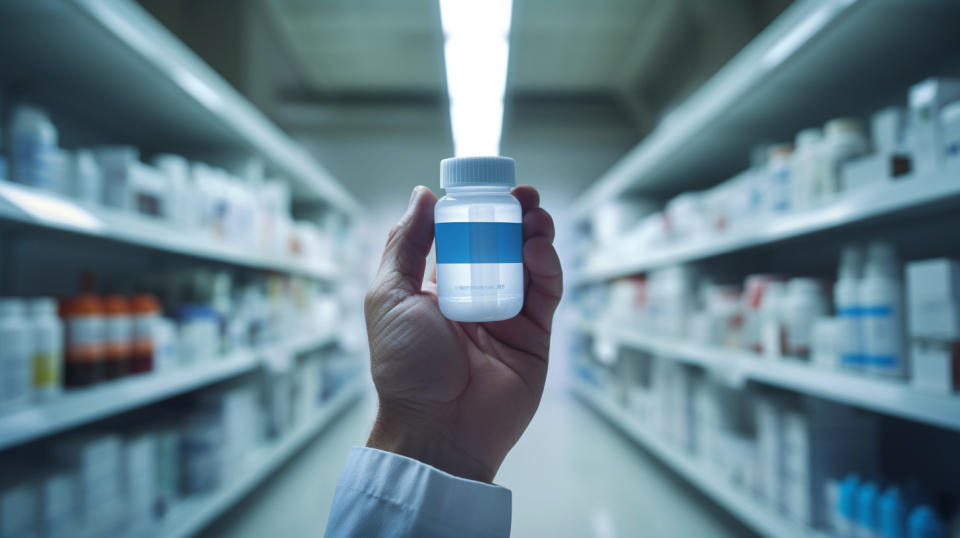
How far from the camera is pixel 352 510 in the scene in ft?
2.34

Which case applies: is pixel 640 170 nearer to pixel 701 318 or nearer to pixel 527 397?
pixel 701 318

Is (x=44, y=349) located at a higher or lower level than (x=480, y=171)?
lower

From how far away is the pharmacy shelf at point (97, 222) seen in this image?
1058mm

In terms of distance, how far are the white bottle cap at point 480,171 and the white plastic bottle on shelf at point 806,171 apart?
1.11 m

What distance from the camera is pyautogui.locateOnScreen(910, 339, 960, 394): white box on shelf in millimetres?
1035

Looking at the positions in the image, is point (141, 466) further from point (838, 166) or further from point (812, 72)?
point (812, 72)

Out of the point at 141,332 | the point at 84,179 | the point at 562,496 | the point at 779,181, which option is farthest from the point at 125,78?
the point at 562,496

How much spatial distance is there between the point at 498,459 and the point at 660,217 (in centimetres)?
226

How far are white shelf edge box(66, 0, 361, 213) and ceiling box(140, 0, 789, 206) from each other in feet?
2.48

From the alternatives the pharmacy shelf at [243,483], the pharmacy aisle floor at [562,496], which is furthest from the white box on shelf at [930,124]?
the pharmacy shelf at [243,483]

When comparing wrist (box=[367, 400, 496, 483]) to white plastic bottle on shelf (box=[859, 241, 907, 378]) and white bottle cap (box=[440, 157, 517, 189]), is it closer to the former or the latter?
white bottle cap (box=[440, 157, 517, 189])

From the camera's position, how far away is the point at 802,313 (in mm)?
1568

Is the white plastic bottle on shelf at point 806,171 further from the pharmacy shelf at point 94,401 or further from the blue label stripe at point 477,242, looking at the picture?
the pharmacy shelf at point 94,401

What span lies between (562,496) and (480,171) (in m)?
2.09
